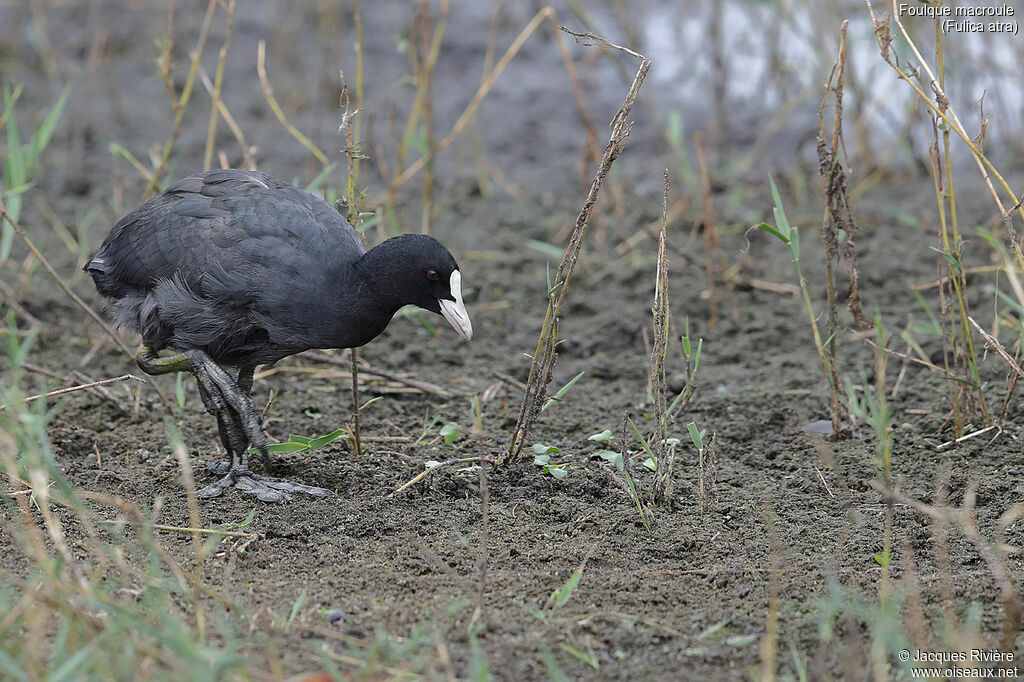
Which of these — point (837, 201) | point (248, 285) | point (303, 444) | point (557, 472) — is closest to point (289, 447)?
point (303, 444)

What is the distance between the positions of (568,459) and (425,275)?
83 centimetres

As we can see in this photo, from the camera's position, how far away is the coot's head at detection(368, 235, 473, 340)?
3.57 metres

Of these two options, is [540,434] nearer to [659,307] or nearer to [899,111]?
[659,307]

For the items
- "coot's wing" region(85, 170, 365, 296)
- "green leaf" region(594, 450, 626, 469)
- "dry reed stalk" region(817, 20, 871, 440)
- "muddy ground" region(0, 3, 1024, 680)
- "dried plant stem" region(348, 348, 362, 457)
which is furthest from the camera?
"dried plant stem" region(348, 348, 362, 457)

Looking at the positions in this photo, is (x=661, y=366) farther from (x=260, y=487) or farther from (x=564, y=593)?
(x=260, y=487)

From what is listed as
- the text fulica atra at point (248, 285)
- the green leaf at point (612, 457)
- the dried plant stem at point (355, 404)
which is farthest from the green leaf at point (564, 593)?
the dried plant stem at point (355, 404)

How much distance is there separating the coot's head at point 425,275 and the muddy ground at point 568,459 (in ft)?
1.85

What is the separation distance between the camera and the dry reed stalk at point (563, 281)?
3262 mm

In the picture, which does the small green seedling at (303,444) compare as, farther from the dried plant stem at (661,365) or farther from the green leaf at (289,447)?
the dried plant stem at (661,365)

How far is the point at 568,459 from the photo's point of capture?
3887mm

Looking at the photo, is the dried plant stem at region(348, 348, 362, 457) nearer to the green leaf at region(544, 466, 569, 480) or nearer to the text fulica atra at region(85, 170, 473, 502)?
the text fulica atra at region(85, 170, 473, 502)

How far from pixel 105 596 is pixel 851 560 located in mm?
1908

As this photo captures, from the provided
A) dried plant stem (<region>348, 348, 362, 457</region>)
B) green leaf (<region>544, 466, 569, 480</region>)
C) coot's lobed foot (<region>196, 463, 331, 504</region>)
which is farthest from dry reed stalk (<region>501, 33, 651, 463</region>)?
coot's lobed foot (<region>196, 463, 331, 504</region>)

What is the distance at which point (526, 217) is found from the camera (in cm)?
651
